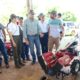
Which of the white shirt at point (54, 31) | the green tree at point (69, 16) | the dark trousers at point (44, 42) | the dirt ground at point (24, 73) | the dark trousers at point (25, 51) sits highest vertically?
the green tree at point (69, 16)

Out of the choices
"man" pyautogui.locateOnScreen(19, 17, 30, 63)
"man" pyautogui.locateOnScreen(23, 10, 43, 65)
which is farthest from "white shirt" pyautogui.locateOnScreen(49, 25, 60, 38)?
"man" pyautogui.locateOnScreen(19, 17, 30, 63)

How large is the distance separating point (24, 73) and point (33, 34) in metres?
0.99

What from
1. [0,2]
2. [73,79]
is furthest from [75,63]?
[0,2]

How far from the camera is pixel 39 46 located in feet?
20.6

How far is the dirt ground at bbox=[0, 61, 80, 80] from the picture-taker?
17.6 ft

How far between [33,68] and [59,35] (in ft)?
3.51

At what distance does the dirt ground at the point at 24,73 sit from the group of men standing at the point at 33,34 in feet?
0.72

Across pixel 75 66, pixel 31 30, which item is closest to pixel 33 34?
pixel 31 30

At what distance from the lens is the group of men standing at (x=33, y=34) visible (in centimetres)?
590

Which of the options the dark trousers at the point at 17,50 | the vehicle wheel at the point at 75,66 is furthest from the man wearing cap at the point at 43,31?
the vehicle wheel at the point at 75,66

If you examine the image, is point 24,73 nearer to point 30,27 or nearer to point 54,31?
point 30,27

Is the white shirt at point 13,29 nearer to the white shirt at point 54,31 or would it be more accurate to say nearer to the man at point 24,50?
the man at point 24,50

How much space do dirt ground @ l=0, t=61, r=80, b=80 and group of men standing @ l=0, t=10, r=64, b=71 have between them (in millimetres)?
220

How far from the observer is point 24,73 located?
5.68 meters
